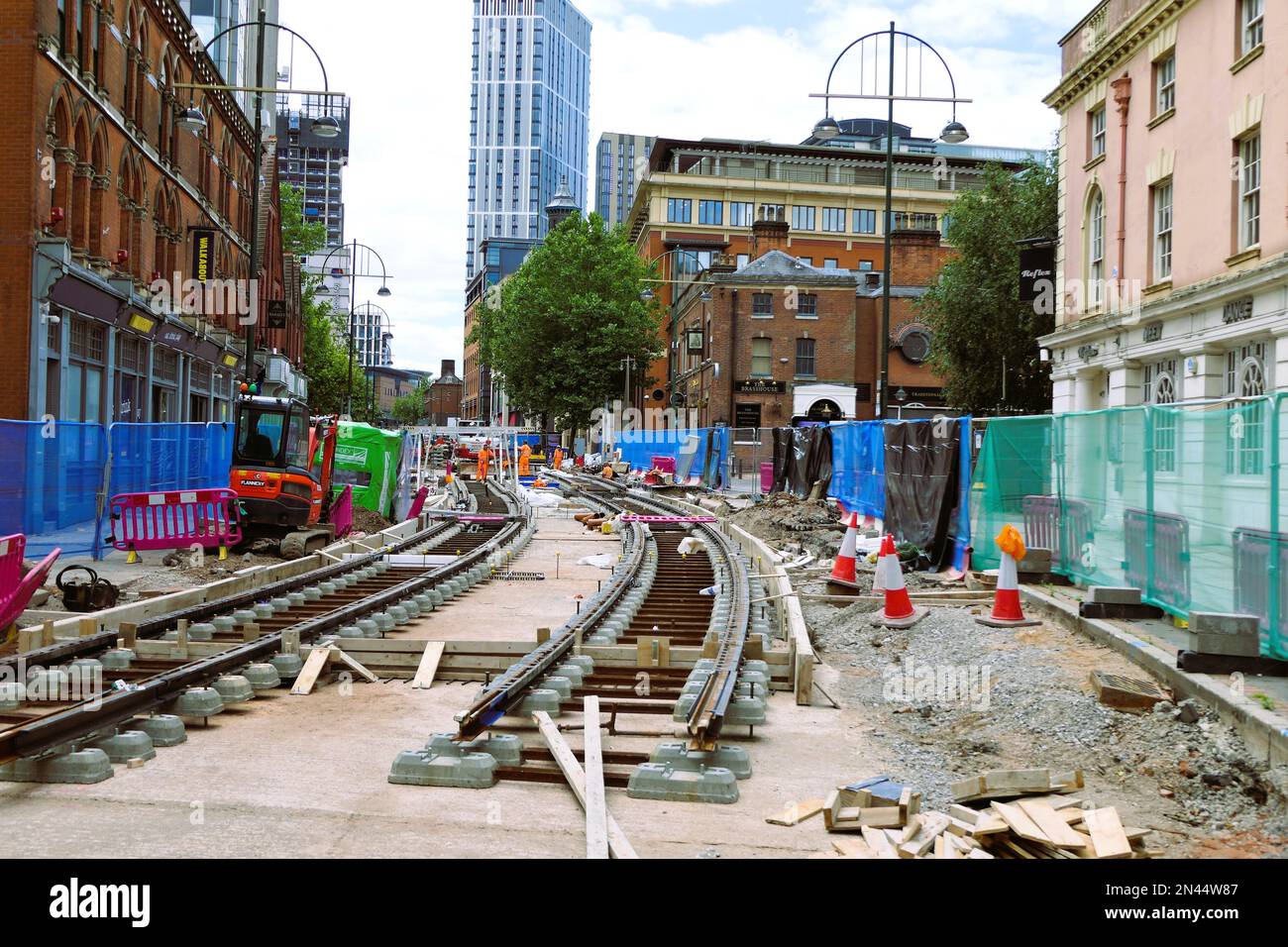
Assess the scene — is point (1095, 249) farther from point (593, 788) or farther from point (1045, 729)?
point (593, 788)

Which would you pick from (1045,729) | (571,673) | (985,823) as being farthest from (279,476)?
(985,823)

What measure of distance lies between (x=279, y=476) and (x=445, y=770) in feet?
43.1

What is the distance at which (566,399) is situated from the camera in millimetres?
72562

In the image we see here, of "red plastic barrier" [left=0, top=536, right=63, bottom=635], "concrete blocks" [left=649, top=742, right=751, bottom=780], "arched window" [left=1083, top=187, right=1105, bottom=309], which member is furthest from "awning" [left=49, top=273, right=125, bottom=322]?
"arched window" [left=1083, top=187, right=1105, bottom=309]

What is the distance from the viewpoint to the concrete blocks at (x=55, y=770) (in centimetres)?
591

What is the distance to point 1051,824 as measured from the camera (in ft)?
17.5

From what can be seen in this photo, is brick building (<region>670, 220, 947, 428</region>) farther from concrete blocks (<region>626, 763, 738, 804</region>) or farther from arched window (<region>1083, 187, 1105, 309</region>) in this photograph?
concrete blocks (<region>626, 763, 738, 804</region>)

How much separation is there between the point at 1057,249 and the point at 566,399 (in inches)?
1741

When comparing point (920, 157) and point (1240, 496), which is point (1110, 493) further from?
point (920, 157)

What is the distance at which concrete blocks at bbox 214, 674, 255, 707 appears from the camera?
25.9ft

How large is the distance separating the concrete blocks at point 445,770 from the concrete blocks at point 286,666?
284 cm

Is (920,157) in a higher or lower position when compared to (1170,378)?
higher

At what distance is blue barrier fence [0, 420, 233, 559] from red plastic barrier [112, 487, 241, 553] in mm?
364
